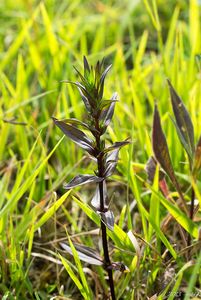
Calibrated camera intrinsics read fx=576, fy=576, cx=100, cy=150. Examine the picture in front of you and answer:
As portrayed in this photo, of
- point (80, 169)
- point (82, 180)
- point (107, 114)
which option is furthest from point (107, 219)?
point (80, 169)

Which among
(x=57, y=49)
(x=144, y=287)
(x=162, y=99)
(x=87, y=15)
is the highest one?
(x=87, y=15)

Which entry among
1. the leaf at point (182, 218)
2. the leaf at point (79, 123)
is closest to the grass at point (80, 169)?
the leaf at point (182, 218)

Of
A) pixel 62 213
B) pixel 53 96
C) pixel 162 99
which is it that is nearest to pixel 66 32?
pixel 53 96

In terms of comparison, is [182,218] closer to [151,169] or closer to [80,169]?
[151,169]

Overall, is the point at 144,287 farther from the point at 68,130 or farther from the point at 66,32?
the point at 66,32

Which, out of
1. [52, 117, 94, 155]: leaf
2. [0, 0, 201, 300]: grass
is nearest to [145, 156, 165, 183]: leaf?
[0, 0, 201, 300]: grass

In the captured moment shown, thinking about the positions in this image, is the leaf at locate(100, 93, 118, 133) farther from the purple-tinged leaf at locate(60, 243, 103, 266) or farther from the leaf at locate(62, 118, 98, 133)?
the purple-tinged leaf at locate(60, 243, 103, 266)
